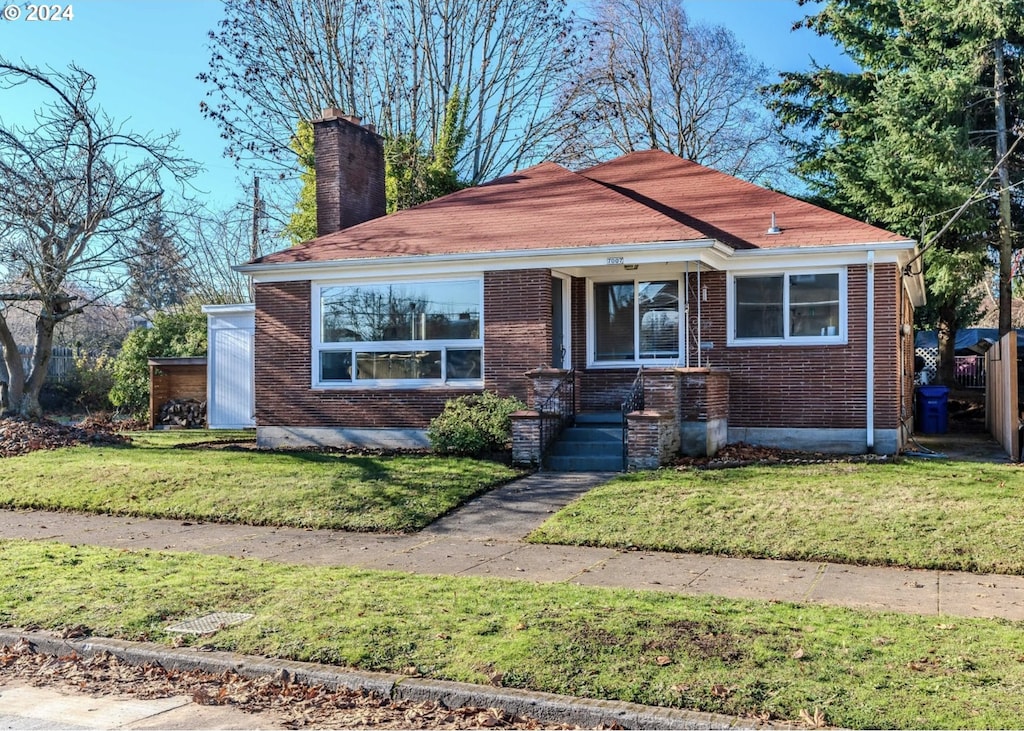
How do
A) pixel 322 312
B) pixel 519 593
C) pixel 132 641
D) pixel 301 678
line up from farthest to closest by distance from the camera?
pixel 322 312 < pixel 519 593 < pixel 132 641 < pixel 301 678

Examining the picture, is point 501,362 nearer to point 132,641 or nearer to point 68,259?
point 68,259

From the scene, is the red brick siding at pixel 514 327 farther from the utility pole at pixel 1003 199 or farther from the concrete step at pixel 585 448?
the utility pole at pixel 1003 199

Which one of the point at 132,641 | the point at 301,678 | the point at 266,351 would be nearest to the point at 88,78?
the point at 266,351

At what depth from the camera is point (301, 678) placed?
565 centimetres

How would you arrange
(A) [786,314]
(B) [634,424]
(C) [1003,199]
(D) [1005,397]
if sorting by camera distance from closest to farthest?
(B) [634,424] → (A) [786,314] → (D) [1005,397] → (C) [1003,199]

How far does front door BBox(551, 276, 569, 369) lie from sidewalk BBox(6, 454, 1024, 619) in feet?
13.8

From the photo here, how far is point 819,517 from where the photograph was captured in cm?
976

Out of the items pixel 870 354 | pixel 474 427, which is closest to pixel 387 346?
pixel 474 427

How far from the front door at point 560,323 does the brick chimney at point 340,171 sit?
5.63 m

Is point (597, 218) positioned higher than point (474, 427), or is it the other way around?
point (597, 218)

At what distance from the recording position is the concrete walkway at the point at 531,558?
7.45 meters

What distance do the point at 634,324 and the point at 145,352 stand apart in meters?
14.4

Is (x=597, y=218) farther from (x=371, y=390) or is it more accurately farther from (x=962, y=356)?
(x=962, y=356)

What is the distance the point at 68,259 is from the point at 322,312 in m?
4.85
